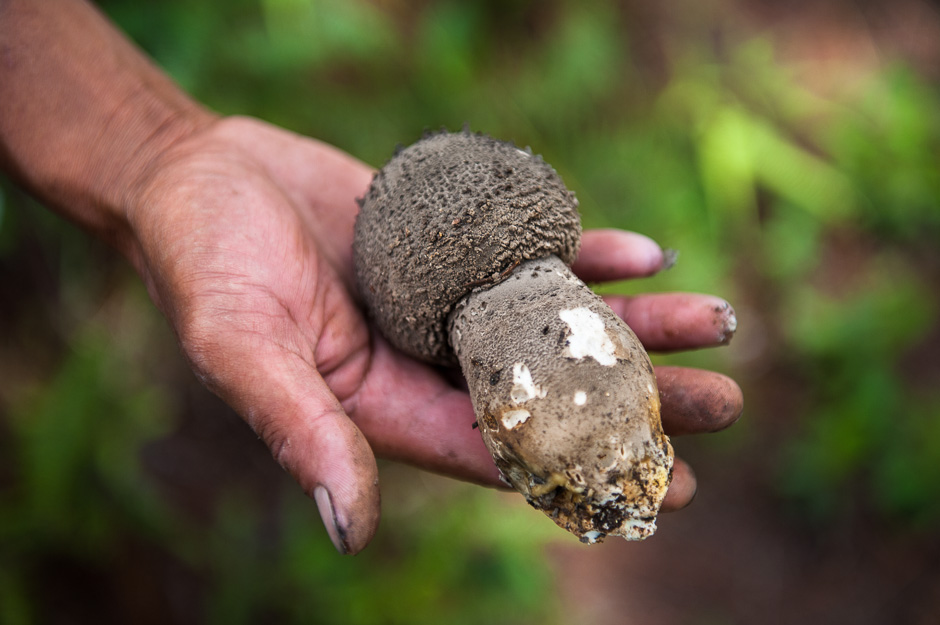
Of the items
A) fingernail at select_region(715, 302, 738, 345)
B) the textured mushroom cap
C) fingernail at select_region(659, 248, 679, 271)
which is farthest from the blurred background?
the textured mushroom cap

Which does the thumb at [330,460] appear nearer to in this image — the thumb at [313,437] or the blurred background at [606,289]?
the thumb at [313,437]

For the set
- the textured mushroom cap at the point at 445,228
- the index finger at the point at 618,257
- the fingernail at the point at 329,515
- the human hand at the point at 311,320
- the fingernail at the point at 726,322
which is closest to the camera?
the fingernail at the point at 329,515

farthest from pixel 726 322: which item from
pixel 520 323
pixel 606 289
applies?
pixel 606 289

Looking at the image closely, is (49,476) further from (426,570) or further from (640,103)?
(640,103)

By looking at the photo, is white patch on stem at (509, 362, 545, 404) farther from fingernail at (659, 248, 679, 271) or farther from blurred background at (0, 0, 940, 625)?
blurred background at (0, 0, 940, 625)

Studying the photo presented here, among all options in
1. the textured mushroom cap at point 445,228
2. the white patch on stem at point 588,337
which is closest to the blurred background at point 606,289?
the textured mushroom cap at point 445,228
